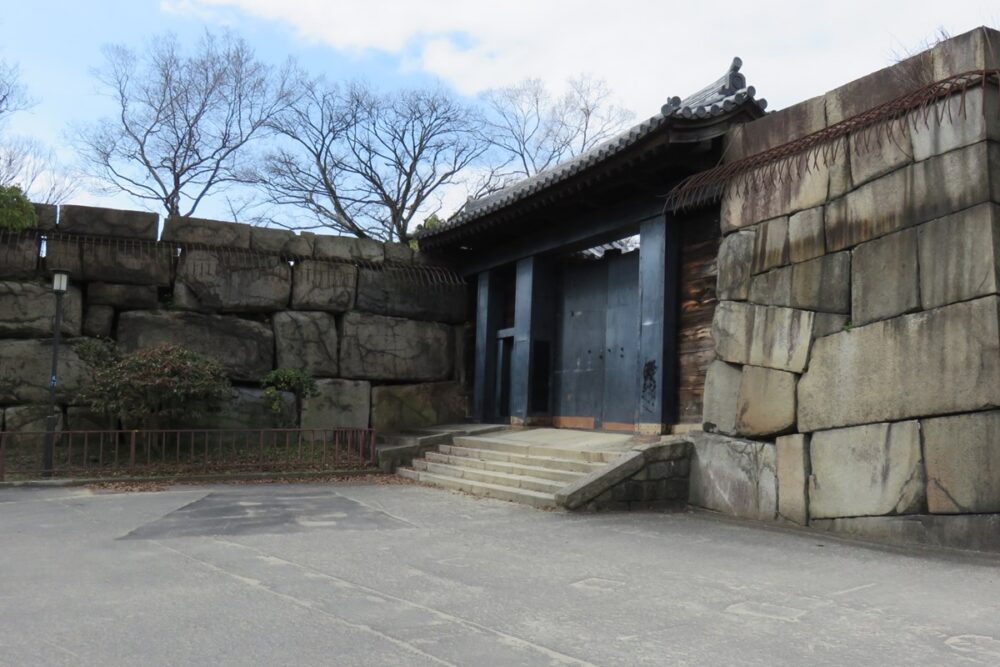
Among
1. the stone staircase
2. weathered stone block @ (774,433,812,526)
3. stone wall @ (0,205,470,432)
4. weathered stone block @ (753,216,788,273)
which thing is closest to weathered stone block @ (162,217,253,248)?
stone wall @ (0,205,470,432)

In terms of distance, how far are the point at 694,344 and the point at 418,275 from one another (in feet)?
21.1

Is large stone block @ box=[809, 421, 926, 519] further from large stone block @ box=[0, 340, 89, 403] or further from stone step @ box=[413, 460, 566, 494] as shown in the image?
large stone block @ box=[0, 340, 89, 403]

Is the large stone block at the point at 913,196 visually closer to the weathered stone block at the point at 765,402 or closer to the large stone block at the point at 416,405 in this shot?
the weathered stone block at the point at 765,402

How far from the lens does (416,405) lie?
14.2 metres

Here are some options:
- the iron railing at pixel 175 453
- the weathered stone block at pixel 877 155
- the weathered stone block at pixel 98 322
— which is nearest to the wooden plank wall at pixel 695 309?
the weathered stone block at pixel 877 155

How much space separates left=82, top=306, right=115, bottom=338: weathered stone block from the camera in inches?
468

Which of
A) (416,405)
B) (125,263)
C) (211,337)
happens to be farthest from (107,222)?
(416,405)

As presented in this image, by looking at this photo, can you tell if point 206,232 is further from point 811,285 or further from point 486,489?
point 811,285

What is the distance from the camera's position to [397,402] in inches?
550

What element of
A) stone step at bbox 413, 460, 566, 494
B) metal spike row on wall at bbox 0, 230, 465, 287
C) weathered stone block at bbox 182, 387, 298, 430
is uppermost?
metal spike row on wall at bbox 0, 230, 465, 287

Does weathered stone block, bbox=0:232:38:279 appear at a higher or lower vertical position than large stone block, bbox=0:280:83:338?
higher

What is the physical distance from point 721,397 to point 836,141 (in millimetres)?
2941

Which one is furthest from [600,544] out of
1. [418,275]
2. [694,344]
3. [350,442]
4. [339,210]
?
[339,210]

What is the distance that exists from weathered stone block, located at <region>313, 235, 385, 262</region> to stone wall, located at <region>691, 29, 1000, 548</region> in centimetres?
736
